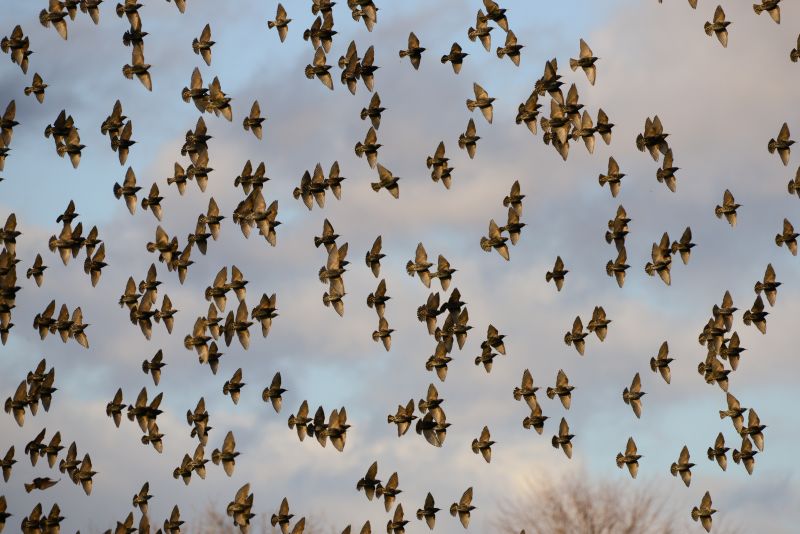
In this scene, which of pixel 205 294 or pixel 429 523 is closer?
pixel 429 523

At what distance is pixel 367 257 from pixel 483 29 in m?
4.26

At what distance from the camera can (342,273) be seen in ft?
84.0

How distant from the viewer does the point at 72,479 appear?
1022 inches

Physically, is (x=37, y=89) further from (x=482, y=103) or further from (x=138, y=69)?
(x=482, y=103)

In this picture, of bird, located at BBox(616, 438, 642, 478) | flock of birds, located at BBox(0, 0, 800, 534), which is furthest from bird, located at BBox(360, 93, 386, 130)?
bird, located at BBox(616, 438, 642, 478)

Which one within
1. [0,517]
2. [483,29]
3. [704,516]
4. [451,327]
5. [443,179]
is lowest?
[704,516]

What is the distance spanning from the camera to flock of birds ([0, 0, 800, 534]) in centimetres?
2512

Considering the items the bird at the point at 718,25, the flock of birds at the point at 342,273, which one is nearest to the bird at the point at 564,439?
the flock of birds at the point at 342,273

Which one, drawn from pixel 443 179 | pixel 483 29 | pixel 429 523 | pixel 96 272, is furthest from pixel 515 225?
pixel 96 272

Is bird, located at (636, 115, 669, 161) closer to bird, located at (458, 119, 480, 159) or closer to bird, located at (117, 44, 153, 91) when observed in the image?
Result: bird, located at (458, 119, 480, 159)

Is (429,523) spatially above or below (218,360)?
below

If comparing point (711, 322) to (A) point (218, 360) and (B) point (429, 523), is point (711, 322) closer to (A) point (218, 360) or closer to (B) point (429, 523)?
(B) point (429, 523)

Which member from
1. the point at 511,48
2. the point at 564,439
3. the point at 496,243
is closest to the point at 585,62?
the point at 511,48

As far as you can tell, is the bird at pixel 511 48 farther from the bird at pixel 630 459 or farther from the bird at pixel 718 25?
the bird at pixel 630 459
